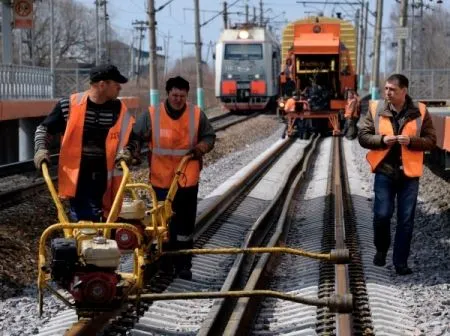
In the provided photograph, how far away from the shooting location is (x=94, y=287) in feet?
19.6

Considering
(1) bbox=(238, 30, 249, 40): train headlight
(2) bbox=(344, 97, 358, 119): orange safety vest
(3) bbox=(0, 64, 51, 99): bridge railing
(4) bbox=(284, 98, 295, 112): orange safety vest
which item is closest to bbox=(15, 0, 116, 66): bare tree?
(1) bbox=(238, 30, 249, 40): train headlight

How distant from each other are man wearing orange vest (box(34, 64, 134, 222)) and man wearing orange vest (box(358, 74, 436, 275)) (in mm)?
2560

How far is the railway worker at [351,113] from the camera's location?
30.5m

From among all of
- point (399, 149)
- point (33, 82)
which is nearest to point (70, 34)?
point (33, 82)

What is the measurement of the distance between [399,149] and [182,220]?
207cm

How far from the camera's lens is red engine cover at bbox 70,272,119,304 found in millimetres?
5965

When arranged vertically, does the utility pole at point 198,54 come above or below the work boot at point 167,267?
above

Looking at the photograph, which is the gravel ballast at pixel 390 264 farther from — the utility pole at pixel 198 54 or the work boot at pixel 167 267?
the utility pole at pixel 198 54

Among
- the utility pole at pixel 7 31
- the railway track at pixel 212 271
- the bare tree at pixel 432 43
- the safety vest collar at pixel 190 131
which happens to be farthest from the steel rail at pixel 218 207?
the bare tree at pixel 432 43

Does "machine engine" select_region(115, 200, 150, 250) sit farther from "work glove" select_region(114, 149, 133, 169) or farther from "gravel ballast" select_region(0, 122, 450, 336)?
"gravel ballast" select_region(0, 122, 450, 336)

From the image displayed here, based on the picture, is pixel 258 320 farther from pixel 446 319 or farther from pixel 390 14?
pixel 390 14

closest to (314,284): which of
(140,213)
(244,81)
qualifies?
(140,213)

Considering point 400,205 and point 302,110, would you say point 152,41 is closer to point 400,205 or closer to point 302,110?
point 302,110

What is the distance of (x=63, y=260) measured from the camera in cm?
595
